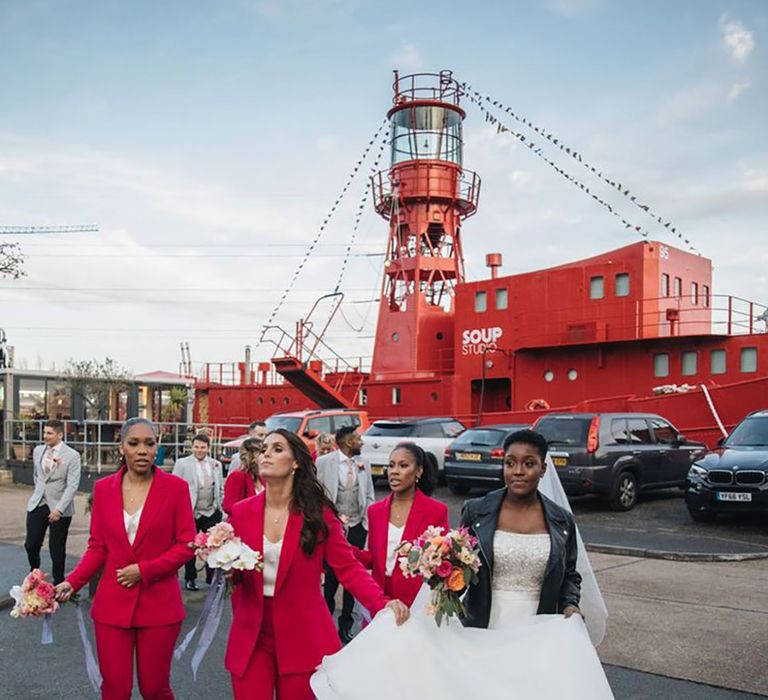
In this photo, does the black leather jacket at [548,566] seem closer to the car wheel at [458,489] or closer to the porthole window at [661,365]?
the car wheel at [458,489]

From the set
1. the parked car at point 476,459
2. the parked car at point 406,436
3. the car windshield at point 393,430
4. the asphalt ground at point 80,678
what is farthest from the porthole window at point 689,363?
the asphalt ground at point 80,678

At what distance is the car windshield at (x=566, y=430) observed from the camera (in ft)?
51.0

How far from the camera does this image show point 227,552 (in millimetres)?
3977

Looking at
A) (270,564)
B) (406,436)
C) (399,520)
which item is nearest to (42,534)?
(399,520)

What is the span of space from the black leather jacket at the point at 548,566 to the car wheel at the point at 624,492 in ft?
37.3

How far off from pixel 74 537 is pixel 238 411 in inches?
761

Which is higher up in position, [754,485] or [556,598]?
[556,598]

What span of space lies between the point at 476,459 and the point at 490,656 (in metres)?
13.5

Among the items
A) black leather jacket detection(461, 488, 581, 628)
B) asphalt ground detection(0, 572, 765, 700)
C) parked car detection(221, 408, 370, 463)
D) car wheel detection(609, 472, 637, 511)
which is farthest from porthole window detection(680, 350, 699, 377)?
black leather jacket detection(461, 488, 581, 628)

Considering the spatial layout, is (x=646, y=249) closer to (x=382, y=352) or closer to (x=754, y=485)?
(x=382, y=352)

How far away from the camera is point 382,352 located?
29484mm

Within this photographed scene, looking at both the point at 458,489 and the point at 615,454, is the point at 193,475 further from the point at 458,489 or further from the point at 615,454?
the point at 458,489

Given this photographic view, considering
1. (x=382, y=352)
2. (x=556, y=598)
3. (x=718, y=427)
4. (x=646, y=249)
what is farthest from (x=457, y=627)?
(x=382, y=352)

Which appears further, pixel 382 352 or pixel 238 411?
pixel 238 411
